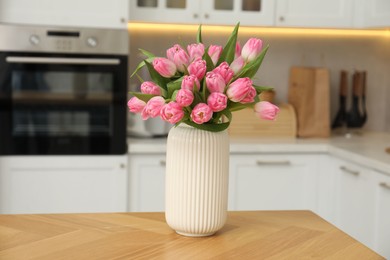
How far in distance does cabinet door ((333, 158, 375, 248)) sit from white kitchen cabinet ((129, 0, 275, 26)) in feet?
2.97

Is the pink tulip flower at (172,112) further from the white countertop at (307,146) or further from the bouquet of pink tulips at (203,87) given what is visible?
the white countertop at (307,146)

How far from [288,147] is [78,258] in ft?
A: 7.17

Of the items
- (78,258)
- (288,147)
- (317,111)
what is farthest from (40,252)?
(317,111)

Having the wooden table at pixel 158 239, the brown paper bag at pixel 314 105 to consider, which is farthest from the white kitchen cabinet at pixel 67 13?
the wooden table at pixel 158 239

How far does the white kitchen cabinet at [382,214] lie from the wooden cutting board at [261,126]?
0.82 meters

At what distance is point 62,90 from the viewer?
11.5 feet

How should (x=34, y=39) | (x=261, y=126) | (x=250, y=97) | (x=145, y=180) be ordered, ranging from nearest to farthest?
(x=250, y=97) → (x=34, y=39) → (x=145, y=180) → (x=261, y=126)

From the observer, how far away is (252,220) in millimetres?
2051

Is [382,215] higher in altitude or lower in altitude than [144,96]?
lower

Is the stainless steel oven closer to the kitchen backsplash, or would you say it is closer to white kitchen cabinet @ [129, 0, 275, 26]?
white kitchen cabinet @ [129, 0, 275, 26]

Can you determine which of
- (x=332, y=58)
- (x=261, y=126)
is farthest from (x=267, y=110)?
(x=332, y=58)

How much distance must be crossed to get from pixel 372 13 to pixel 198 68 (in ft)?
7.91

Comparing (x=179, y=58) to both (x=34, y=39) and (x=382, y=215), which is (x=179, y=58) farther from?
(x=34, y=39)

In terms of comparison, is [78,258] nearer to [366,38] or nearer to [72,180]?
[72,180]
